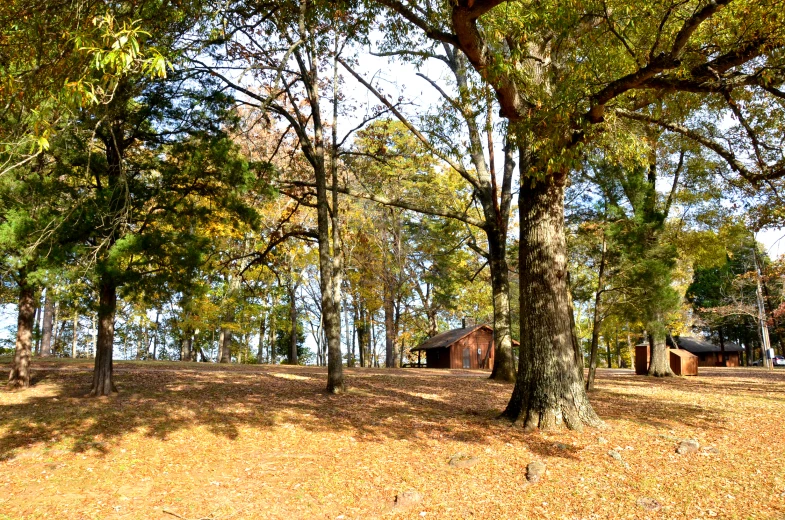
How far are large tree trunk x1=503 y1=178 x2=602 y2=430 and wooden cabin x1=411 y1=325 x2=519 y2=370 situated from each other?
22.6 metres

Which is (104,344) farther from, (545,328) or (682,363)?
(682,363)

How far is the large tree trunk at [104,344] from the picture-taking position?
10039mm

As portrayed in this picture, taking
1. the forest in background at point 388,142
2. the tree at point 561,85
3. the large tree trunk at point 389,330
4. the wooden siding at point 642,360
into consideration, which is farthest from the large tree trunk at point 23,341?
the wooden siding at point 642,360

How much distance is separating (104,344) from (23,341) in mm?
2675

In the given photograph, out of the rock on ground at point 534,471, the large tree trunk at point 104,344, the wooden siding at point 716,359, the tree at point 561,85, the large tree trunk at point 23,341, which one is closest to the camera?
the rock on ground at point 534,471

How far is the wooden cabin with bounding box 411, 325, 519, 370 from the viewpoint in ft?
101

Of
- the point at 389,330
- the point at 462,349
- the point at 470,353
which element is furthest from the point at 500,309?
the point at 470,353

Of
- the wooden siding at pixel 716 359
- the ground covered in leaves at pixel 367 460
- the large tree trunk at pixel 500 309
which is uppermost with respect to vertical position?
the large tree trunk at pixel 500 309

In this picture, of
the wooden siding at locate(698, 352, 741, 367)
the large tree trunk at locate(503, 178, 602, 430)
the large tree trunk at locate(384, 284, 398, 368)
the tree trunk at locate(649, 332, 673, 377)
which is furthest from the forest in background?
the wooden siding at locate(698, 352, 741, 367)

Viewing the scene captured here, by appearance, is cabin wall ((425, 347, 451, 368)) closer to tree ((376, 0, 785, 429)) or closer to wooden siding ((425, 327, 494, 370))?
wooden siding ((425, 327, 494, 370))

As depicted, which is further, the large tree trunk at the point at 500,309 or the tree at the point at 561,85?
the large tree trunk at the point at 500,309

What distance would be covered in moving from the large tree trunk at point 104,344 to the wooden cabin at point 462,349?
22.0m

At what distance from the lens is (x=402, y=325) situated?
35781 millimetres

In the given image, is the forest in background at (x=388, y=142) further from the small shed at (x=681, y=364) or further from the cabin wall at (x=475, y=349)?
the cabin wall at (x=475, y=349)
